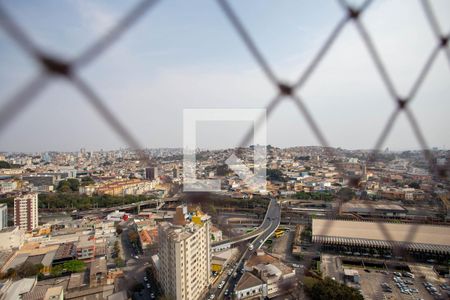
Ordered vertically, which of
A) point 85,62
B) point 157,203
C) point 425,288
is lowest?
point 425,288

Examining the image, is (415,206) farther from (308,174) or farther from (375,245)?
(308,174)

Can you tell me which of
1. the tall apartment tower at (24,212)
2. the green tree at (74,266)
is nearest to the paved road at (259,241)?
the green tree at (74,266)

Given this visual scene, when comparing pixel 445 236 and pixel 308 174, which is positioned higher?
pixel 308 174

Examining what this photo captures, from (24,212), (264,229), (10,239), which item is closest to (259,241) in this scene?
(264,229)

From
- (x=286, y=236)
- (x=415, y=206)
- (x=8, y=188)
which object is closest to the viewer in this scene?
(x=286, y=236)

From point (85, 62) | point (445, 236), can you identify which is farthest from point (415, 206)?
point (85, 62)

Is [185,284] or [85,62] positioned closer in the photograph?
[85,62]

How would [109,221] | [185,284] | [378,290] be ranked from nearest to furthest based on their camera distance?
[185,284]
[378,290]
[109,221]

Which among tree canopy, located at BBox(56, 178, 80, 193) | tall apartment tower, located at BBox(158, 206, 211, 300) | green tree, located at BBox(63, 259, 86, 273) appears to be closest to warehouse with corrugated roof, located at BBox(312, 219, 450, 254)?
tall apartment tower, located at BBox(158, 206, 211, 300)
